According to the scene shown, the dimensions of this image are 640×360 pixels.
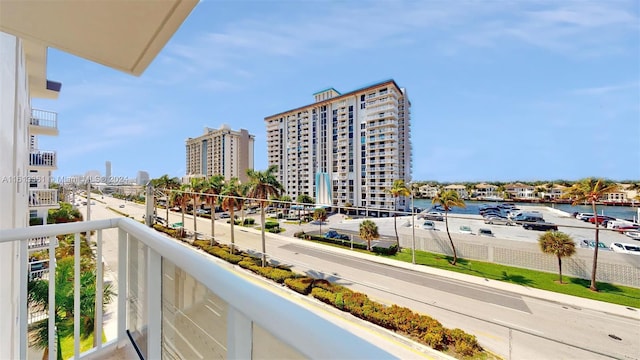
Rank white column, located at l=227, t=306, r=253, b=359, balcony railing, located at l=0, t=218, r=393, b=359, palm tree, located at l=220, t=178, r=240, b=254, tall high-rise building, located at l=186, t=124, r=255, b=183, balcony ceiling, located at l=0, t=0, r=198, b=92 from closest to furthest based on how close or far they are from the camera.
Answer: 1. balcony railing, located at l=0, t=218, r=393, b=359
2. white column, located at l=227, t=306, r=253, b=359
3. balcony ceiling, located at l=0, t=0, r=198, b=92
4. palm tree, located at l=220, t=178, r=240, b=254
5. tall high-rise building, located at l=186, t=124, r=255, b=183

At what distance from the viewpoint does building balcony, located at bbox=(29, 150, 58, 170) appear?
6261 mm

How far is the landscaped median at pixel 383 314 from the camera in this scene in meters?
4.05

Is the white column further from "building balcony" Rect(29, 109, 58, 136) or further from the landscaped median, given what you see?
"building balcony" Rect(29, 109, 58, 136)

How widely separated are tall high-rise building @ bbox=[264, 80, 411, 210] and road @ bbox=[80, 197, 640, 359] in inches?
792

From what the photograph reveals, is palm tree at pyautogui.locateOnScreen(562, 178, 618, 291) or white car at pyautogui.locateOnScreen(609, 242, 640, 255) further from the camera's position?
palm tree at pyautogui.locateOnScreen(562, 178, 618, 291)

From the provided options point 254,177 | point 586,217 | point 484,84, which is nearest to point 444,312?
point 586,217

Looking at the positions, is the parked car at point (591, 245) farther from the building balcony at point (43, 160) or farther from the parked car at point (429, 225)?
the building balcony at point (43, 160)

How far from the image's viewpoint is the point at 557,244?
3.93 m

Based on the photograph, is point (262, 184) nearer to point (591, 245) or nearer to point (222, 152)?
point (591, 245)

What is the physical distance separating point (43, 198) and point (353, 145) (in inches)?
1050

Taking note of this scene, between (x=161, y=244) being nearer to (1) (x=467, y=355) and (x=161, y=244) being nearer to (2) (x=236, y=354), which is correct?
(2) (x=236, y=354)

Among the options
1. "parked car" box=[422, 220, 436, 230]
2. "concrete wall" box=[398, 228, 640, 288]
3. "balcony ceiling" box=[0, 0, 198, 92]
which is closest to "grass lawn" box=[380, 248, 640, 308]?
"concrete wall" box=[398, 228, 640, 288]

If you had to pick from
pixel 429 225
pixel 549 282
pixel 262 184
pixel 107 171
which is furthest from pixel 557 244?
pixel 107 171

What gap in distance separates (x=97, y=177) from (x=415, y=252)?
23.7 feet
